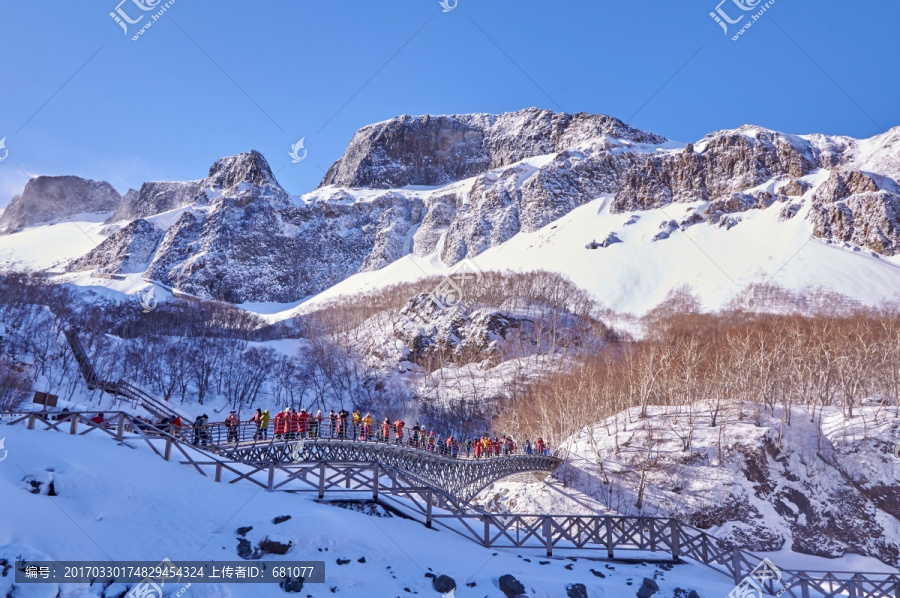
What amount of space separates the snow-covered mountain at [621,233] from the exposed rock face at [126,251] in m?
0.55

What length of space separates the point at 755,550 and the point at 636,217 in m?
134

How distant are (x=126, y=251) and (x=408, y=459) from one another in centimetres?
19200

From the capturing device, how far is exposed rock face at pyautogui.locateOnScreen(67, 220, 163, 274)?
184250 millimetres

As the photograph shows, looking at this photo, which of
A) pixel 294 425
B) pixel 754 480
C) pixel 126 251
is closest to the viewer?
pixel 294 425

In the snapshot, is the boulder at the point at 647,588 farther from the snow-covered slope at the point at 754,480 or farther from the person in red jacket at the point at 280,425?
the snow-covered slope at the point at 754,480

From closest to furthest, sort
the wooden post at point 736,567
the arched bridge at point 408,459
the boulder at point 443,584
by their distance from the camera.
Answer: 1. the boulder at point 443,584
2. the wooden post at point 736,567
3. the arched bridge at point 408,459

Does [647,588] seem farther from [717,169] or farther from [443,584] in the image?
[717,169]

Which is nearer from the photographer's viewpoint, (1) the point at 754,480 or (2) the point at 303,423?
(2) the point at 303,423

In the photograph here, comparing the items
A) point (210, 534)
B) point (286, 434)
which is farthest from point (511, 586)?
point (286, 434)

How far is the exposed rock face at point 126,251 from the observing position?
18425cm

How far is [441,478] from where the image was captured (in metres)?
33.5

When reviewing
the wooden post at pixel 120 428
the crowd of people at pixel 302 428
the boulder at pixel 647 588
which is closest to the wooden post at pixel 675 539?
the boulder at pixel 647 588

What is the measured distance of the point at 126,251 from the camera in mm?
187500

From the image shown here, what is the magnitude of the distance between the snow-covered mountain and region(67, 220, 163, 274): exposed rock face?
554mm
